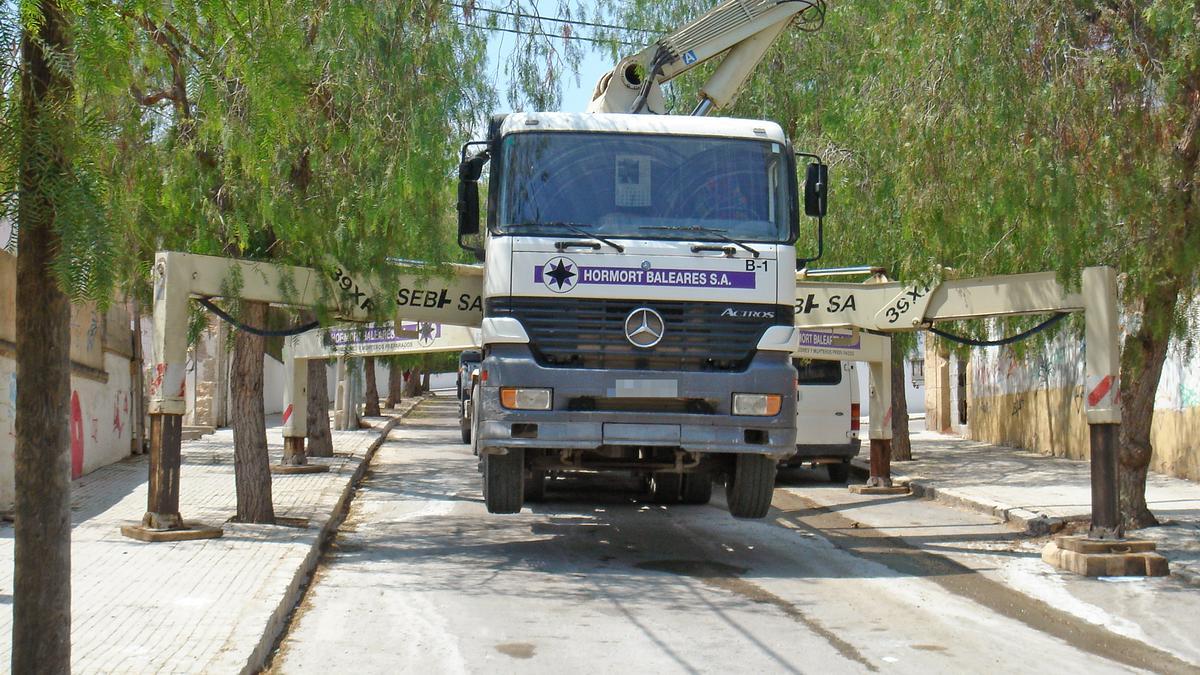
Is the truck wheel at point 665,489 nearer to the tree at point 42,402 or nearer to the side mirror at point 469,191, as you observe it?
the side mirror at point 469,191

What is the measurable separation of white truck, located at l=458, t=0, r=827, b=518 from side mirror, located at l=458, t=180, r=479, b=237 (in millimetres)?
270

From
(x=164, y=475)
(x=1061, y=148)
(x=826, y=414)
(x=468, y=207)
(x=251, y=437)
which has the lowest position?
(x=164, y=475)

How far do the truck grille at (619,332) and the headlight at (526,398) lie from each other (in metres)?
0.26

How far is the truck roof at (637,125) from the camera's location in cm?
963

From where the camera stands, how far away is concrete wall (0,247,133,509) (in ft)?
38.8

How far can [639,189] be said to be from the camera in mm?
9547

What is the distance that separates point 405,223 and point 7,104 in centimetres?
646

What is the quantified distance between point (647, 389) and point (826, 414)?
8512 mm

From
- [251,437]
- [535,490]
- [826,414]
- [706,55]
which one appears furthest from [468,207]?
[826,414]

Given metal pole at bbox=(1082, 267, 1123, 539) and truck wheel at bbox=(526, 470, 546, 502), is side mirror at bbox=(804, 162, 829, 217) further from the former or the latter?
truck wheel at bbox=(526, 470, 546, 502)

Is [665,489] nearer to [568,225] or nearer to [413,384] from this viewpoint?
[568,225]

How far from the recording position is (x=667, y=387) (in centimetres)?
917

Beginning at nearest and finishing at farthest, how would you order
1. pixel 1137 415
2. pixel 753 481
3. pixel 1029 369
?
pixel 753 481 < pixel 1137 415 < pixel 1029 369

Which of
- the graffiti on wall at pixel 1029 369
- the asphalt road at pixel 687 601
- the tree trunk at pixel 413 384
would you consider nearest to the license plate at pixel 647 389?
the asphalt road at pixel 687 601
